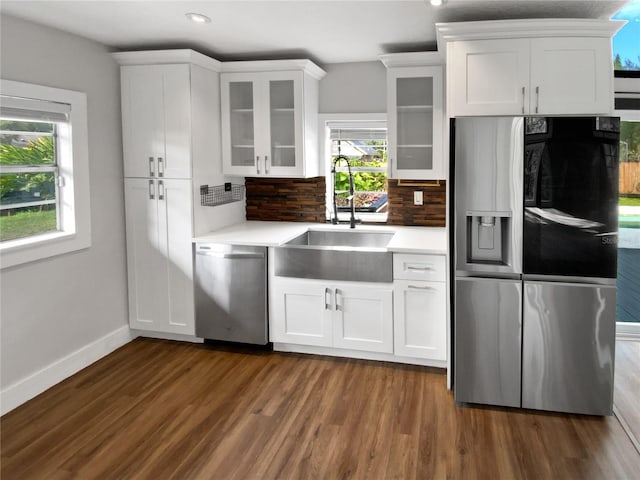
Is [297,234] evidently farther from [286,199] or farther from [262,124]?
[262,124]

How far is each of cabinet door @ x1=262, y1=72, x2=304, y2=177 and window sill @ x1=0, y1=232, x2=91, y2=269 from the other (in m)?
1.49

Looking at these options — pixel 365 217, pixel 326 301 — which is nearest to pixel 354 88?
pixel 365 217

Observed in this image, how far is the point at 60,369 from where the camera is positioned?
3504mm

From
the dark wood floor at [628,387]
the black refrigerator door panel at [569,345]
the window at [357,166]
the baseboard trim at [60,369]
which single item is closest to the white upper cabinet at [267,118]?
the window at [357,166]

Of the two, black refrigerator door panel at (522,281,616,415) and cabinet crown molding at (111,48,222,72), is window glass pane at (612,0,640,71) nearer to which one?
black refrigerator door panel at (522,281,616,415)

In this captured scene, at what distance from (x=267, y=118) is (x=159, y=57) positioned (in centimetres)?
89

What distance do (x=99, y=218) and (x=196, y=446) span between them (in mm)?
1883

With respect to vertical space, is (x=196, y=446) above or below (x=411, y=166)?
below

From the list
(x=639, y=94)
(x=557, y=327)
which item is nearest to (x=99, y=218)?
(x=557, y=327)

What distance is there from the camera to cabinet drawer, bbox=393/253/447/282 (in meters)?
3.49

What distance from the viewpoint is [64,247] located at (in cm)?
348

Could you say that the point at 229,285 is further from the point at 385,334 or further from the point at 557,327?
the point at 557,327

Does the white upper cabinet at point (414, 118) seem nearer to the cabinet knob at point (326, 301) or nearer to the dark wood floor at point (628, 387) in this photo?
the cabinet knob at point (326, 301)

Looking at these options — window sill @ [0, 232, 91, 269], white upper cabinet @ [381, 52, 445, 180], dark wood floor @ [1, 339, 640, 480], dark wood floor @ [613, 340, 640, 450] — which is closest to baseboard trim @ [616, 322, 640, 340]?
dark wood floor @ [613, 340, 640, 450]
